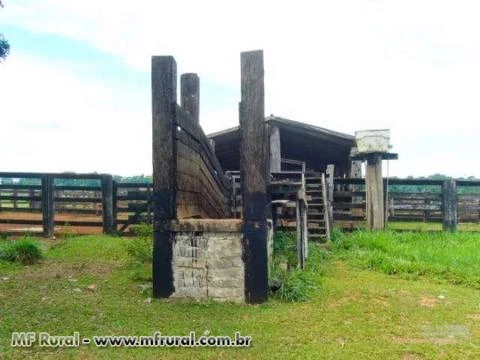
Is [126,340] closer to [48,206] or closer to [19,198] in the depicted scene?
[48,206]

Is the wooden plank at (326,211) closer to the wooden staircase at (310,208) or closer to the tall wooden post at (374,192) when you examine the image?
the wooden staircase at (310,208)

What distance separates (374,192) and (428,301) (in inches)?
220

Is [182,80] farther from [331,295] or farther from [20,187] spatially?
[20,187]

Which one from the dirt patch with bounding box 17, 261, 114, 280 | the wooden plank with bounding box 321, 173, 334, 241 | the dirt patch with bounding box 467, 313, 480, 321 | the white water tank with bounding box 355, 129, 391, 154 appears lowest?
the dirt patch with bounding box 467, 313, 480, 321

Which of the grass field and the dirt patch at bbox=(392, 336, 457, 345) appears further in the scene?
the dirt patch at bbox=(392, 336, 457, 345)

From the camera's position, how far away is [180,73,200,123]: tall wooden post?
730 cm

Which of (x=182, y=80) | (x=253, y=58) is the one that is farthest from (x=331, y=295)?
(x=182, y=80)

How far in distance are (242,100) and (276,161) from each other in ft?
23.6

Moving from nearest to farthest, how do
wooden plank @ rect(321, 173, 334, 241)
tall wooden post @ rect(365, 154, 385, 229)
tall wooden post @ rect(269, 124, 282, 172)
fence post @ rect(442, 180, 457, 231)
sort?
wooden plank @ rect(321, 173, 334, 241) → tall wooden post @ rect(365, 154, 385, 229) → fence post @ rect(442, 180, 457, 231) → tall wooden post @ rect(269, 124, 282, 172)

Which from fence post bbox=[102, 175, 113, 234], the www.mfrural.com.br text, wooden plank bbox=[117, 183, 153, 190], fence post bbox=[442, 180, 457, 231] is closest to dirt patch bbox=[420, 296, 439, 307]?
the www.mfrural.com.br text

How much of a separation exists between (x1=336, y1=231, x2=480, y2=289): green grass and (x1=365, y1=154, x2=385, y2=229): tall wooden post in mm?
610

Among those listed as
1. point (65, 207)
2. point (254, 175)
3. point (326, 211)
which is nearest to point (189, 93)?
point (254, 175)

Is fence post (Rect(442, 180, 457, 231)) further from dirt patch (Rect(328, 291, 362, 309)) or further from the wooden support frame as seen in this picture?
dirt patch (Rect(328, 291, 362, 309))

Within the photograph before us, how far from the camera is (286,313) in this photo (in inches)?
187
